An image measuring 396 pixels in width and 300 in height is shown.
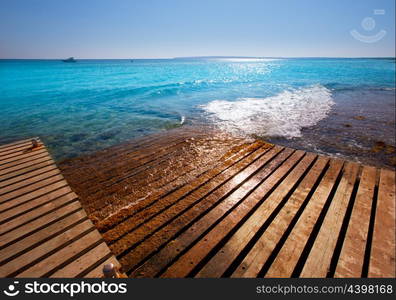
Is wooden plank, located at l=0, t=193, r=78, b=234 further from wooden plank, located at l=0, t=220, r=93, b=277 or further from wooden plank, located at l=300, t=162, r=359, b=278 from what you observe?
wooden plank, located at l=300, t=162, r=359, b=278

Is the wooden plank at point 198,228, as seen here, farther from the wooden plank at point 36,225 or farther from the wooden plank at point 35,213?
the wooden plank at point 35,213

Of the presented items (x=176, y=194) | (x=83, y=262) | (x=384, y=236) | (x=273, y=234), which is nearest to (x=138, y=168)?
(x=176, y=194)

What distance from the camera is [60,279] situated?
2438mm

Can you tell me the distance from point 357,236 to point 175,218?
10.3ft

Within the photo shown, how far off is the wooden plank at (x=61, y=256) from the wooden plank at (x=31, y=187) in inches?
87.2

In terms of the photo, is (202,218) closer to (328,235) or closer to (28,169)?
(328,235)

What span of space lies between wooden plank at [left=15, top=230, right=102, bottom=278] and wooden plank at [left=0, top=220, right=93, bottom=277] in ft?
0.05

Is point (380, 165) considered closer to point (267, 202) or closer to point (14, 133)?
point (267, 202)

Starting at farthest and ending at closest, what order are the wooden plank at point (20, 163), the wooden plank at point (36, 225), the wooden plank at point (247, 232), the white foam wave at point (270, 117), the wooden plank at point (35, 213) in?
the white foam wave at point (270, 117), the wooden plank at point (20, 163), the wooden plank at point (35, 213), the wooden plank at point (36, 225), the wooden plank at point (247, 232)

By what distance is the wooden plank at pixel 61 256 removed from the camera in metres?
2.52

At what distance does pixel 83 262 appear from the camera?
8.57 feet

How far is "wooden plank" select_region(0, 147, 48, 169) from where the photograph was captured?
18.2ft

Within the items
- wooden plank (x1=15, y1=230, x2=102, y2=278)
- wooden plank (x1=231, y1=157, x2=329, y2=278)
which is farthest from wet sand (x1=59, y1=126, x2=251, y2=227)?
wooden plank (x1=231, y1=157, x2=329, y2=278)

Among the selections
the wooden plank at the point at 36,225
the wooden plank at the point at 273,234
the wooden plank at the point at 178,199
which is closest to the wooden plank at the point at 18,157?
the wooden plank at the point at 36,225
